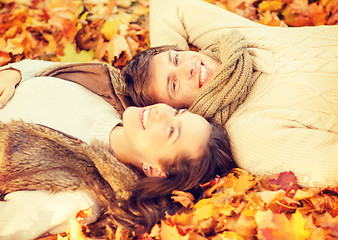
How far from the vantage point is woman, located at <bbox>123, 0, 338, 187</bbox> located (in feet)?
5.98

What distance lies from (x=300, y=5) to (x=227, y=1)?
0.66 meters

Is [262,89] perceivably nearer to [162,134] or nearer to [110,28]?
[162,134]

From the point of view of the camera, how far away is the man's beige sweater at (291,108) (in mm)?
1771

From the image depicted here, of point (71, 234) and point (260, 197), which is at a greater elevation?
point (260, 197)

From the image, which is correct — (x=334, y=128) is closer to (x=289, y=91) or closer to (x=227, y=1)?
(x=289, y=91)

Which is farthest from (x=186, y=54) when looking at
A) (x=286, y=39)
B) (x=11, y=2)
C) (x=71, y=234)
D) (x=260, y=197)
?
(x=11, y=2)

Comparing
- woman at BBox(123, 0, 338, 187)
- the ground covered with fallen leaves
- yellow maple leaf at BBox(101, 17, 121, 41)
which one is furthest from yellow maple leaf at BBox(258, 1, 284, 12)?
yellow maple leaf at BBox(101, 17, 121, 41)

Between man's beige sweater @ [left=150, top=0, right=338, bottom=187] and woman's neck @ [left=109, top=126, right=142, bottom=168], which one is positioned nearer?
man's beige sweater @ [left=150, top=0, right=338, bottom=187]

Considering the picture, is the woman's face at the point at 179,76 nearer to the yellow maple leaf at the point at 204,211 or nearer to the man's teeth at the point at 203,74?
the man's teeth at the point at 203,74

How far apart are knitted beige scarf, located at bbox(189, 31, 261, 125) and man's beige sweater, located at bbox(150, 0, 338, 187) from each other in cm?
6

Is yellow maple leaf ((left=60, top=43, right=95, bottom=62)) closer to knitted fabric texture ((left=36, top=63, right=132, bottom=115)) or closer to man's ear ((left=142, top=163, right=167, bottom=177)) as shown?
knitted fabric texture ((left=36, top=63, right=132, bottom=115))

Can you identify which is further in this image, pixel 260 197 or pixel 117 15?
pixel 117 15

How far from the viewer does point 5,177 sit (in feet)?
6.17

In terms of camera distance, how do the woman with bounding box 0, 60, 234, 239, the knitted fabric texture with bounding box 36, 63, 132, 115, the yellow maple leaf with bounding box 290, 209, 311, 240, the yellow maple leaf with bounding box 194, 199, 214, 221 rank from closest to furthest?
the yellow maple leaf with bounding box 290, 209, 311, 240 < the yellow maple leaf with bounding box 194, 199, 214, 221 < the woman with bounding box 0, 60, 234, 239 < the knitted fabric texture with bounding box 36, 63, 132, 115
